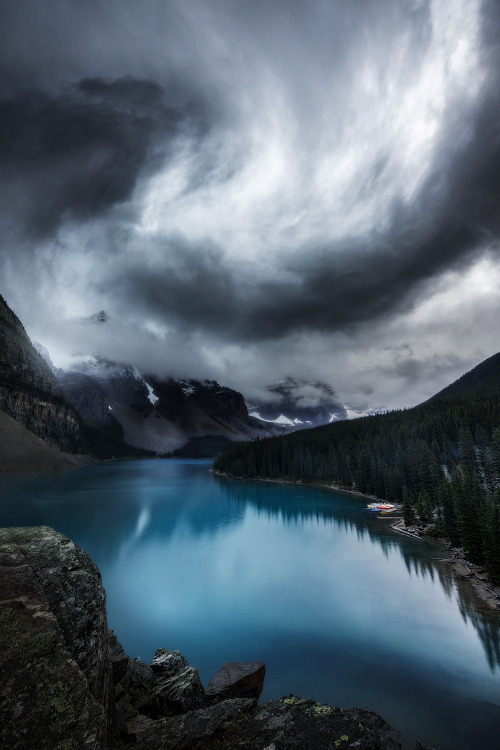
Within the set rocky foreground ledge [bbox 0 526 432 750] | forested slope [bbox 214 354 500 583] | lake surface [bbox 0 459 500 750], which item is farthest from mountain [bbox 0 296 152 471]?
rocky foreground ledge [bbox 0 526 432 750]

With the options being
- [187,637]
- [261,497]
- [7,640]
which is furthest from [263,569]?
[261,497]

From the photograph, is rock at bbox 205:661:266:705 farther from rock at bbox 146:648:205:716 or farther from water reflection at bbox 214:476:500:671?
water reflection at bbox 214:476:500:671

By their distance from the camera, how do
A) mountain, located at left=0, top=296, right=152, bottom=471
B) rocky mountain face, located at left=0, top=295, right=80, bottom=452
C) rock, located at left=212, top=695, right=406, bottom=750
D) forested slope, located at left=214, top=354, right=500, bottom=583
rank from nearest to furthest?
rock, located at left=212, top=695, right=406, bottom=750, forested slope, located at left=214, top=354, right=500, bottom=583, mountain, located at left=0, top=296, right=152, bottom=471, rocky mountain face, located at left=0, top=295, right=80, bottom=452

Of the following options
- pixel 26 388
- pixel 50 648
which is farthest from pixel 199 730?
pixel 26 388

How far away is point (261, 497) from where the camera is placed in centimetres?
9400

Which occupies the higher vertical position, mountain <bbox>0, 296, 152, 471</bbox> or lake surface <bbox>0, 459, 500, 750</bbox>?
mountain <bbox>0, 296, 152, 471</bbox>

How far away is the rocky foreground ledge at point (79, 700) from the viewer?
401cm

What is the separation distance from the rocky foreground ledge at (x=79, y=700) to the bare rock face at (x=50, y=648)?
0.04ft

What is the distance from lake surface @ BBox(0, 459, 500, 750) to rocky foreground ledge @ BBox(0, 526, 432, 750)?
39.4 feet

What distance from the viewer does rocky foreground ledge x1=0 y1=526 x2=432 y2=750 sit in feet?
13.2

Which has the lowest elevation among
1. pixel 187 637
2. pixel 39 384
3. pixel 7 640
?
pixel 187 637

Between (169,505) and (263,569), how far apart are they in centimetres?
4829

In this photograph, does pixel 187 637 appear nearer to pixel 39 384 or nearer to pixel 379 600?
pixel 379 600

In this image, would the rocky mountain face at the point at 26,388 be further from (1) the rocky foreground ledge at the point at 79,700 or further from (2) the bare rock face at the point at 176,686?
(1) the rocky foreground ledge at the point at 79,700
